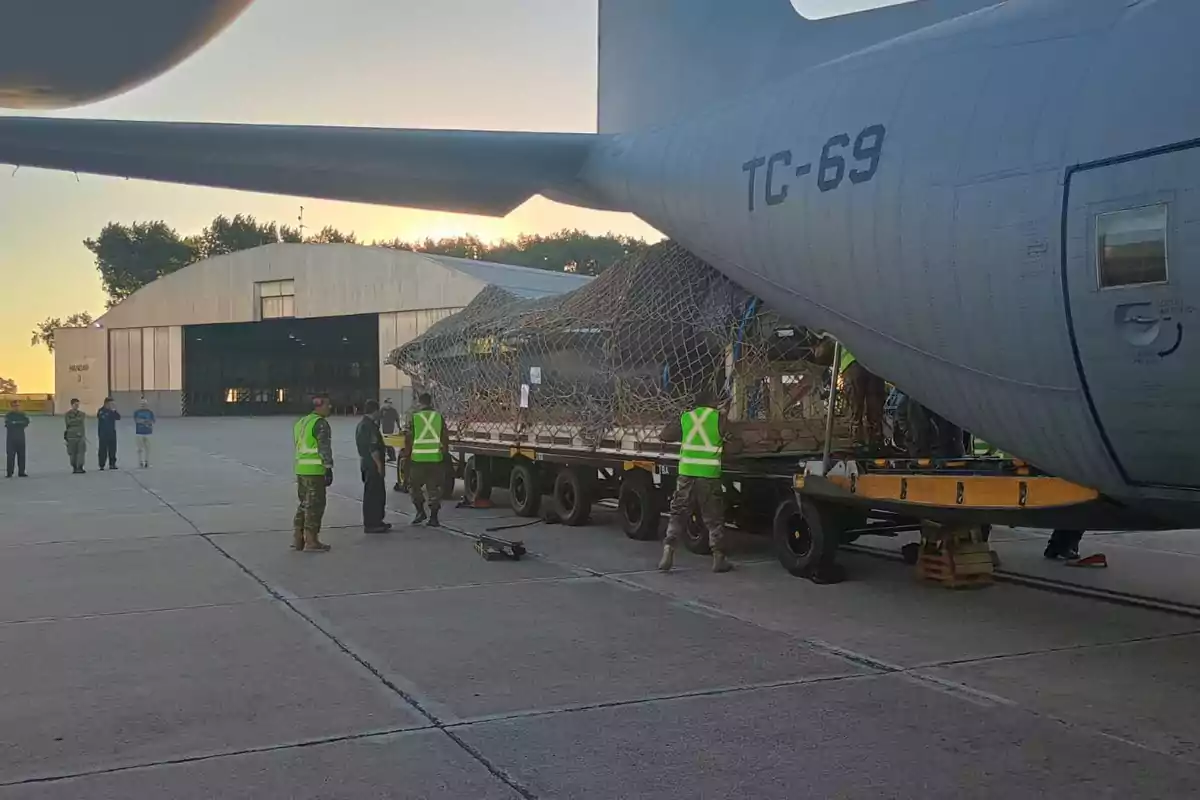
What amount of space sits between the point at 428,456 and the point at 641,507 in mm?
2901

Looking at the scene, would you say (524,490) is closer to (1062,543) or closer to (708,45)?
(1062,543)

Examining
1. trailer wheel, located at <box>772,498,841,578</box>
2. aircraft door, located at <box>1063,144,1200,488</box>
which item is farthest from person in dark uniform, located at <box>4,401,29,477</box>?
aircraft door, located at <box>1063,144,1200,488</box>

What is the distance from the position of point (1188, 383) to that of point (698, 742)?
278 centimetres

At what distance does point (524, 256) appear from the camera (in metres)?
80.2

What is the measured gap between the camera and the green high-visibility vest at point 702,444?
9.55 m

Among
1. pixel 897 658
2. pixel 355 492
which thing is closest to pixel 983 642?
pixel 897 658

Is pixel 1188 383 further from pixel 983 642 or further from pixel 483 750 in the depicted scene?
pixel 483 750

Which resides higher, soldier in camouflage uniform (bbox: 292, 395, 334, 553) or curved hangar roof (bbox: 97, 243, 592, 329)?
curved hangar roof (bbox: 97, 243, 592, 329)

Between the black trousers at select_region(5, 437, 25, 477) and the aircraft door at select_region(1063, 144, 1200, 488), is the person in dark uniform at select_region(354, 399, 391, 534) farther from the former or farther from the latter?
the black trousers at select_region(5, 437, 25, 477)

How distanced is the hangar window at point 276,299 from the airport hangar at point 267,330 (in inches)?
2.2

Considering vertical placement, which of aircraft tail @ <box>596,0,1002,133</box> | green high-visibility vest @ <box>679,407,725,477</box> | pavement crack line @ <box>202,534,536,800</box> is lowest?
pavement crack line @ <box>202,534,536,800</box>

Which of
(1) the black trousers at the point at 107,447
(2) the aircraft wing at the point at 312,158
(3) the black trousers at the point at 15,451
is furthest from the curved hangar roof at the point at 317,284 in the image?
(2) the aircraft wing at the point at 312,158

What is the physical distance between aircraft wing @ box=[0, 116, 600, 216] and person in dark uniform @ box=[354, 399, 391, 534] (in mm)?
5106

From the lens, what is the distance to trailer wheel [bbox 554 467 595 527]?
13094 mm
